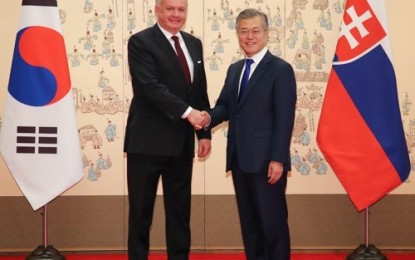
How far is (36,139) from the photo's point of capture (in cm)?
374

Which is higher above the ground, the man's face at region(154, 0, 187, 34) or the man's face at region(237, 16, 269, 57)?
the man's face at region(154, 0, 187, 34)

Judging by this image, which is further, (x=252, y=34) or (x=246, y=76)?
(x=246, y=76)

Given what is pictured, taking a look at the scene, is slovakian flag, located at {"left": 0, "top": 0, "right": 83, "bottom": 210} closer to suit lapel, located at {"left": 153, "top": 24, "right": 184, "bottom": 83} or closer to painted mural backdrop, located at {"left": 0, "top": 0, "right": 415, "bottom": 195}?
painted mural backdrop, located at {"left": 0, "top": 0, "right": 415, "bottom": 195}

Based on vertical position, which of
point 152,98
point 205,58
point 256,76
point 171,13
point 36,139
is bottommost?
point 36,139

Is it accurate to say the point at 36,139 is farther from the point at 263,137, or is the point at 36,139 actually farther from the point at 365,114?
the point at 365,114

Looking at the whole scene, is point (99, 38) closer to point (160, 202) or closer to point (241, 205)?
point (160, 202)

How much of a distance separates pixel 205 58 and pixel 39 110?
129 centimetres

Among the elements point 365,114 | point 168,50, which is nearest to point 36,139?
point 168,50

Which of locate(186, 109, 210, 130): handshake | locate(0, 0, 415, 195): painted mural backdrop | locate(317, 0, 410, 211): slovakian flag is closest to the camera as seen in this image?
locate(186, 109, 210, 130): handshake

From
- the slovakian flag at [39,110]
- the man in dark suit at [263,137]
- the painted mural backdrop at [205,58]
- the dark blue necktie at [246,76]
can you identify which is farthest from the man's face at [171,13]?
the painted mural backdrop at [205,58]

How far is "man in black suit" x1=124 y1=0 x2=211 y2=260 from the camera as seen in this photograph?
10.4 feet

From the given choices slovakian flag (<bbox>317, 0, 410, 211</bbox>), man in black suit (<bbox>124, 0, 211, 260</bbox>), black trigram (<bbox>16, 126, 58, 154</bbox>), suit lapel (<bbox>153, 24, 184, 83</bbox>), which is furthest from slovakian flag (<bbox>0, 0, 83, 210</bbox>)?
A: slovakian flag (<bbox>317, 0, 410, 211</bbox>)

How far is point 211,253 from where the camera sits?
4.40m

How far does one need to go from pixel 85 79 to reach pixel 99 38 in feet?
1.06
